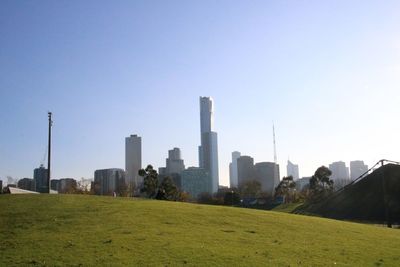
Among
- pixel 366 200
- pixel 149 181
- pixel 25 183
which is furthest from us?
pixel 25 183

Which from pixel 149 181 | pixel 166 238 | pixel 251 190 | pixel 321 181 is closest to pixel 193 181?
pixel 251 190

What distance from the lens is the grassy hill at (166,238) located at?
16.0m

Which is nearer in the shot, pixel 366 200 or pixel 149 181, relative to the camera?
pixel 366 200

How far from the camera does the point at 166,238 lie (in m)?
19.3

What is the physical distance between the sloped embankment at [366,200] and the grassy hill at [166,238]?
1388 inches

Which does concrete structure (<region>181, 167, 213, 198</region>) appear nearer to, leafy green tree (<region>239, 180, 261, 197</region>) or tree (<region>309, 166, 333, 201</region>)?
leafy green tree (<region>239, 180, 261, 197</region>)

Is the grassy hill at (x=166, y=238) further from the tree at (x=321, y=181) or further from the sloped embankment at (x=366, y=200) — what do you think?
the tree at (x=321, y=181)

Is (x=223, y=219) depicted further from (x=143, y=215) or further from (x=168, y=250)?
(x=168, y=250)

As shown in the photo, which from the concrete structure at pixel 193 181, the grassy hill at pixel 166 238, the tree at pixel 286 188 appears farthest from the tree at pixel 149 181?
the concrete structure at pixel 193 181

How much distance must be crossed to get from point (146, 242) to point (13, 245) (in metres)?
4.74

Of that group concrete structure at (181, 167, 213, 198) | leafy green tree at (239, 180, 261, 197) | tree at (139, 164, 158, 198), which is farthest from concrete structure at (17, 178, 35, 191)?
tree at (139, 164, 158, 198)

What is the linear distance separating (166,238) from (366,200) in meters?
50.0

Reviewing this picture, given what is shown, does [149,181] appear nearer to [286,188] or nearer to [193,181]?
[286,188]

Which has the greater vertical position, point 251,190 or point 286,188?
point 286,188
